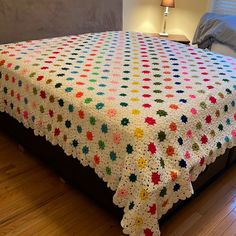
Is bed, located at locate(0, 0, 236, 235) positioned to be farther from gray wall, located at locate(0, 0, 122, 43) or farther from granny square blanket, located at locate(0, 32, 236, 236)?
gray wall, located at locate(0, 0, 122, 43)

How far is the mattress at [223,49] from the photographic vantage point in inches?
118

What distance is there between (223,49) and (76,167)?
231cm

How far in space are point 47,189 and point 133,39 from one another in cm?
164

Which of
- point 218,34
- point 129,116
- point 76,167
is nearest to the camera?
point 129,116

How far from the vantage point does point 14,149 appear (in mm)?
2068

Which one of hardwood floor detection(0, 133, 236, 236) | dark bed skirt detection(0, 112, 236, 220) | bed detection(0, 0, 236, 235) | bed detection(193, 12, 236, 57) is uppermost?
bed detection(0, 0, 236, 235)

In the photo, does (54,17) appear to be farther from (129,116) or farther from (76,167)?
(129,116)

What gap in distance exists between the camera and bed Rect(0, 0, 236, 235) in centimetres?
113

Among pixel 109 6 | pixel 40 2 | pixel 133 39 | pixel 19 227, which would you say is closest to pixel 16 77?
pixel 19 227

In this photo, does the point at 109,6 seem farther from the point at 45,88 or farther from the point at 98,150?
the point at 98,150

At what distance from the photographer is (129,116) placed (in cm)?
118

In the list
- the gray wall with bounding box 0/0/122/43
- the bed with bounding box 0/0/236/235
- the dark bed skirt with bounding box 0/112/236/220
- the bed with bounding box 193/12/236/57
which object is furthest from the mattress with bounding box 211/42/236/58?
the dark bed skirt with bounding box 0/112/236/220

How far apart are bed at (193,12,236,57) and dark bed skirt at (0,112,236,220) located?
5.21ft

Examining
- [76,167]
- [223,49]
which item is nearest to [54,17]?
[76,167]
